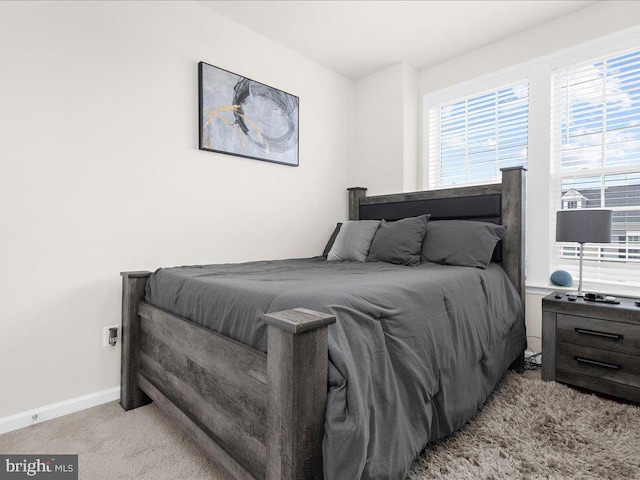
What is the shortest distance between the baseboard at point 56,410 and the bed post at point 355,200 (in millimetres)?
2377

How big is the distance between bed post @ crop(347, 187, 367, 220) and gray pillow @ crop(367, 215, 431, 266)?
0.81 m

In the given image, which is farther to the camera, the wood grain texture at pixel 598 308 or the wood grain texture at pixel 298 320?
the wood grain texture at pixel 598 308

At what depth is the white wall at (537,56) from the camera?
240cm

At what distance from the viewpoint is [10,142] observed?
5.59 ft

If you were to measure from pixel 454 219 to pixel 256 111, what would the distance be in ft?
5.88

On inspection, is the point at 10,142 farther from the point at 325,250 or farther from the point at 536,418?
the point at 536,418

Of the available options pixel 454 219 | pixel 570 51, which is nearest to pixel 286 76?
pixel 454 219

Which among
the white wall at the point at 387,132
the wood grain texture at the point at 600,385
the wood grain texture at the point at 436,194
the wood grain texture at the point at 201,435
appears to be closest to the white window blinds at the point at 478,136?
the white wall at the point at 387,132

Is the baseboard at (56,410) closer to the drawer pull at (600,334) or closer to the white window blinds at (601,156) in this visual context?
the drawer pull at (600,334)

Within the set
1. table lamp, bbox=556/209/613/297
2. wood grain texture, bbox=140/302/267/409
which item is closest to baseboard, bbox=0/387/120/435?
wood grain texture, bbox=140/302/267/409

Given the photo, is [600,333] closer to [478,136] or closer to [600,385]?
[600,385]

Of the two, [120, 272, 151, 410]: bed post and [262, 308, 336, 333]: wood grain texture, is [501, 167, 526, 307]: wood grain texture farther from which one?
[120, 272, 151, 410]: bed post

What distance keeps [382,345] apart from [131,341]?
150 cm

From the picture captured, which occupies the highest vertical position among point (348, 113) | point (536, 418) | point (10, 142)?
point (348, 113)
